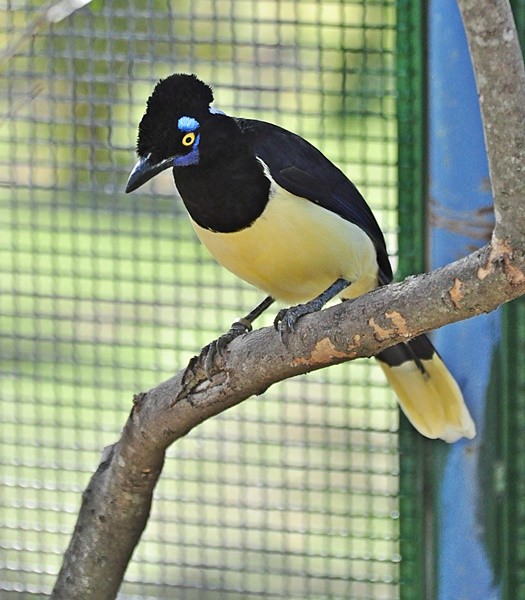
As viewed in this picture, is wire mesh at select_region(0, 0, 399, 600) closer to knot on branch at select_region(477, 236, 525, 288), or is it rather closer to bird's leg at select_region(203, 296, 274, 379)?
bird's leg at select_region(203, 296, 274, 379)

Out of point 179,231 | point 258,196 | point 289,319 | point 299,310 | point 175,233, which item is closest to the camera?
point 289,319

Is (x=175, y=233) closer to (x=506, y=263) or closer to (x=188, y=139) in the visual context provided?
(x=188, y=139)

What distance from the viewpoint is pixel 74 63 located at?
384cm

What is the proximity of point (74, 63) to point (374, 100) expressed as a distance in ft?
3.35

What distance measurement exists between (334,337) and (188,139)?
74 cm

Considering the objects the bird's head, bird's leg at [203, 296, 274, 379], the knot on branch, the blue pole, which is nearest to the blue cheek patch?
the bird's head

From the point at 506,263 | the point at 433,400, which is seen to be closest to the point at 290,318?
the point at 506,263

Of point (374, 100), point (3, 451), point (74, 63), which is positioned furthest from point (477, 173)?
point (3, 451)

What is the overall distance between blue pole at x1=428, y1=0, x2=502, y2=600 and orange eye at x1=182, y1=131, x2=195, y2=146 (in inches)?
32.0

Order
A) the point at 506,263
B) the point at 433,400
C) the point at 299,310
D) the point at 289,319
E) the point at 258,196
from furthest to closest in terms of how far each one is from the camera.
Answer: the point at 433,400, the point at 258,196, the point at 299,310, the point at 289,319, the point at 506,263

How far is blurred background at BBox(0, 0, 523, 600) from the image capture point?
3.58 m

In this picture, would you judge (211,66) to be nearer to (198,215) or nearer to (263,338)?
(198,215)

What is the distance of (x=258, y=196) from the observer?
2.82 m

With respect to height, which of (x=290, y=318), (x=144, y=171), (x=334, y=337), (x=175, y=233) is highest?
(x=175, y=233)
